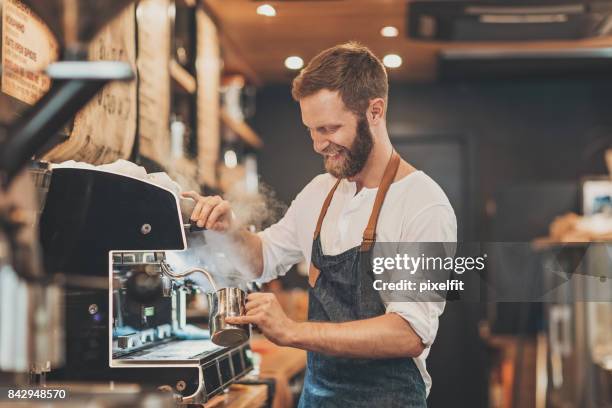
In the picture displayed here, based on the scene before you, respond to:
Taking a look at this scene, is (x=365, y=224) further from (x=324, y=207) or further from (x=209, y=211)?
(x=209, y=211)

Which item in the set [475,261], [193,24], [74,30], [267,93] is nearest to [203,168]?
[267,93]

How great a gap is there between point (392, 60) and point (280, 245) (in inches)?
21.6

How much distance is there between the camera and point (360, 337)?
5.42 ft

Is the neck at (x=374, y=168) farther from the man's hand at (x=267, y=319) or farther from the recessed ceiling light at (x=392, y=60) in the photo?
the man's hand at (x=267, y=319)

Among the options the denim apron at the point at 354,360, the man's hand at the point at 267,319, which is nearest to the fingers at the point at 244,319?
the man's hand at the point at 267,319

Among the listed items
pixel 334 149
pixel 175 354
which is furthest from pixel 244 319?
pixel 334 149

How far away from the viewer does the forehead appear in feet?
5.97

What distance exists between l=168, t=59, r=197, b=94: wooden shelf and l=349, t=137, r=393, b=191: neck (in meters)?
1.10

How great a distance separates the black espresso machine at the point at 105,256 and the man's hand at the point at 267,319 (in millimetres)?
151

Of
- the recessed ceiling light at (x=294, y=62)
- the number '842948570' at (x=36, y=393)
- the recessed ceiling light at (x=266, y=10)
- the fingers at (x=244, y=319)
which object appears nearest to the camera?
the number '842948570' at (x=36, y=393)

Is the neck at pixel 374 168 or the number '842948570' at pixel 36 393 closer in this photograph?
the number '842948570' at pixel 36 393

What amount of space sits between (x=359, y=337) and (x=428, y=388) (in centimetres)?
35

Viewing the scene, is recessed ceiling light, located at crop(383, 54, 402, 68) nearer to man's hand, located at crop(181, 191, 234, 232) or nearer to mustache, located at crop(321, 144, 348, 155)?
mustache, located at crop(321, 144, 348, 155)

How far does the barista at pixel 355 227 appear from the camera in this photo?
5.79 feet
